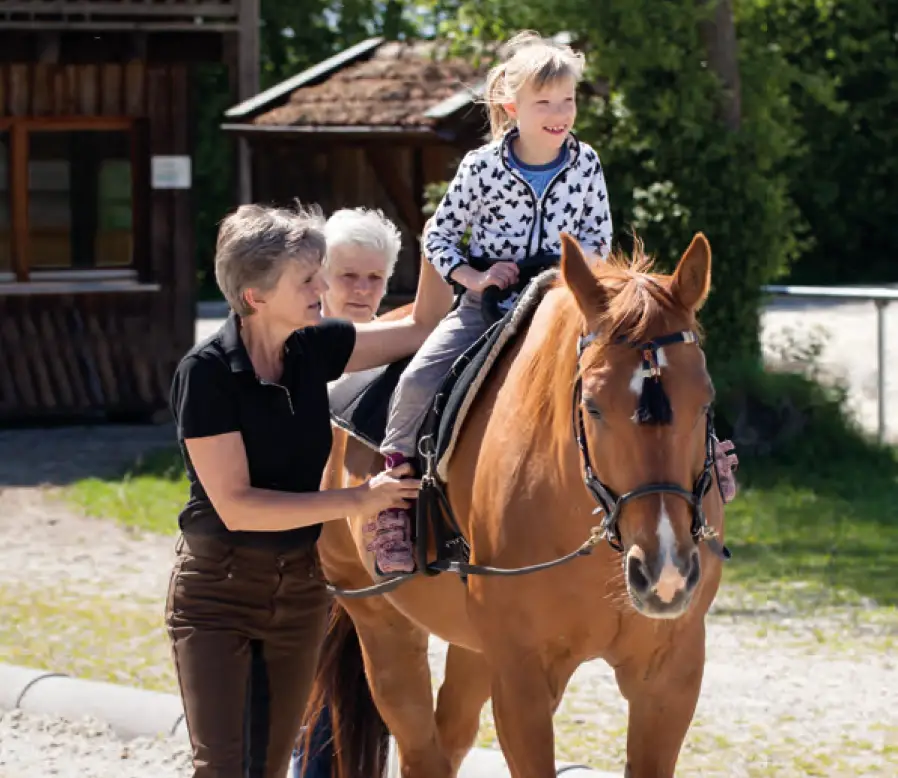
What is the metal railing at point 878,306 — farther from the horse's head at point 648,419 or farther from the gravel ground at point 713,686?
the horse's head at point 648,419

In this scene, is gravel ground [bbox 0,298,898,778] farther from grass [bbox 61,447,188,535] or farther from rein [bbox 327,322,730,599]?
rein [bbox 327,322,730,599]

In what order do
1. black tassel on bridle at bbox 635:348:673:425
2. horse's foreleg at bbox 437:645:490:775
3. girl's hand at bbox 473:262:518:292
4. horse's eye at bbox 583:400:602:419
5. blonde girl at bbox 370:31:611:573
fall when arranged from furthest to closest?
1. horse's foreleg at bbox 437:645:490:775
2. blonde girl at bbox 370:31:611:573
3. girl's hand at bbox 473:262:518:292
4. horse's eye at bbox 583:400:602:419
5. black tassel on bridle at bbox 635:348:673:425

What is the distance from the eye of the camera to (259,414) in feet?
14.2

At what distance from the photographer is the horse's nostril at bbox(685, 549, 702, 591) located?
3.77 metres

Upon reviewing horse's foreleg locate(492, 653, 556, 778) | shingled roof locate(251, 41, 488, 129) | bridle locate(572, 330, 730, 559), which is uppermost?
shingled roof locate(251, 41, 488, 129)

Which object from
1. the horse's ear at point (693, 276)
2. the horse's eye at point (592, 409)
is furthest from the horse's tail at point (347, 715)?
the horse's ear at point (693, 276)

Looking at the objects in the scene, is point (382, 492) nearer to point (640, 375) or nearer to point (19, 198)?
point (640, 375)

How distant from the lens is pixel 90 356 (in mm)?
16156

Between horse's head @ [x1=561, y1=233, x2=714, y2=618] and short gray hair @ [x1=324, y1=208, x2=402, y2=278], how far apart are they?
2009 mm

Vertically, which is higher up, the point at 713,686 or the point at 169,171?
the point at 169,171

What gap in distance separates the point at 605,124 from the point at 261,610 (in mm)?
10070

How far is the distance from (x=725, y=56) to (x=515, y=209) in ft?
31.0

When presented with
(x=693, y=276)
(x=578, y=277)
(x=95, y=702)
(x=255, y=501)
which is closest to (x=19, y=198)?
(x=95, y=702)

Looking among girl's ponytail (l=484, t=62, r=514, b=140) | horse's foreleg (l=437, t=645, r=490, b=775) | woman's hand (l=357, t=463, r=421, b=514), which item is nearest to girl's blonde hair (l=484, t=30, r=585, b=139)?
girl's ponytail (l=484, t=62, r=514, b=140)
